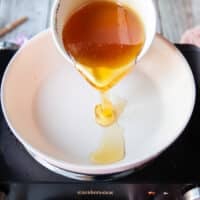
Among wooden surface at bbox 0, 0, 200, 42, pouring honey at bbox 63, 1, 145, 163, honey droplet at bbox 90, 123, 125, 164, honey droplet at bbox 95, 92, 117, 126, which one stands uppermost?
pouring honey at bbox 63, 1, 145, 163

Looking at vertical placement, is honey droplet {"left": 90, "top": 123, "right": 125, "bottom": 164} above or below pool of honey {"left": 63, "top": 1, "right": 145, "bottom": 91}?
below

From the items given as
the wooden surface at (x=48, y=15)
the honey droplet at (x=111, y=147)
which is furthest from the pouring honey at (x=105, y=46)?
the wooden surface at (x=48, y=15)

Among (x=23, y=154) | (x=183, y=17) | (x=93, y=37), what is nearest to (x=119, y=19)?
(x=93, y=37)

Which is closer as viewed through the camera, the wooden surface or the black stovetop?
the black stovetop

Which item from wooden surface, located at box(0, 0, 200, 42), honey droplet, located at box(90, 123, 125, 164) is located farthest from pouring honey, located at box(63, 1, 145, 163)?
wooden surface, located at box(0, 0, 200, 42)

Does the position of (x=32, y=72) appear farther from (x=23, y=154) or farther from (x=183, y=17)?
(x=183, y=17)

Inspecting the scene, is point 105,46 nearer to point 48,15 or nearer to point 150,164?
point 150,164

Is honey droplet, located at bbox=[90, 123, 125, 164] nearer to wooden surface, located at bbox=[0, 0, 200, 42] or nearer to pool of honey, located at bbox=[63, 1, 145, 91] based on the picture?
pool of honey, located at bbox=[63, 1, 145, 91]
